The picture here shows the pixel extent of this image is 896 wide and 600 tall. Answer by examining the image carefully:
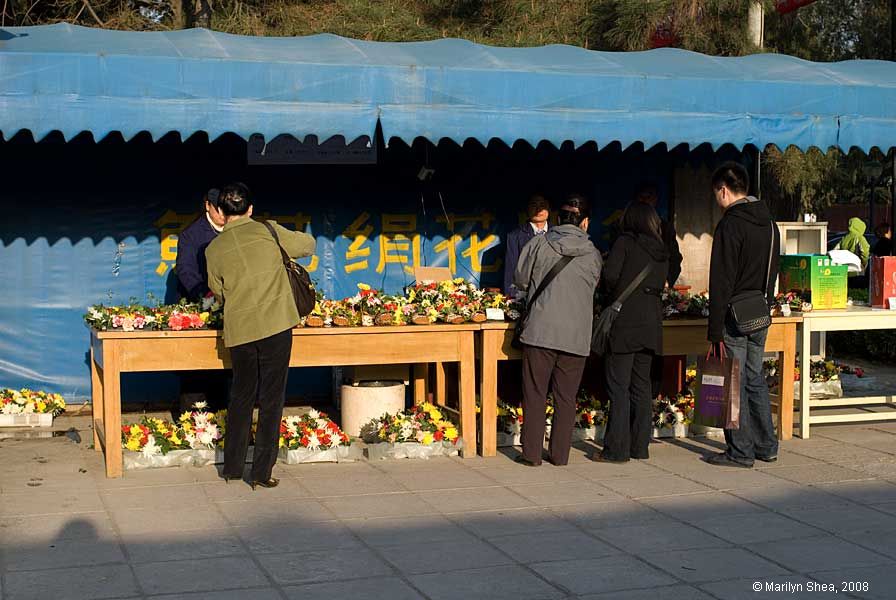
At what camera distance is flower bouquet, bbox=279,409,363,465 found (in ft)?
25.0

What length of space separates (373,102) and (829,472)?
3.93 meters

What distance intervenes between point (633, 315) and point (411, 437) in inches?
69.6

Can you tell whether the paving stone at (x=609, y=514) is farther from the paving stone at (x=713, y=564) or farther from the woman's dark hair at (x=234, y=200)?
the woman's dark hair at (x=234, y=200)

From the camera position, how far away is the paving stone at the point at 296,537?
570cm

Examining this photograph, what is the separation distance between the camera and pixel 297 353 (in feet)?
24.5

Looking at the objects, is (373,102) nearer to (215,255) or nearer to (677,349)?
(215,255)

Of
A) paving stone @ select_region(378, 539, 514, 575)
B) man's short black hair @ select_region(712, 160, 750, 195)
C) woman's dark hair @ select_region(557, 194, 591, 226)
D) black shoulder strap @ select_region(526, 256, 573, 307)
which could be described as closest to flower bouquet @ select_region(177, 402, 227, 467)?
paving stone @ select_region(378, 539, 514, 575)

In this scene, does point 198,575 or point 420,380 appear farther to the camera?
point 420,380

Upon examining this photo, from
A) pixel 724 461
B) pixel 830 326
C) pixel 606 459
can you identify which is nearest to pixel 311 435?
pixel 606 459

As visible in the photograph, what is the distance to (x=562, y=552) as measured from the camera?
5.63m

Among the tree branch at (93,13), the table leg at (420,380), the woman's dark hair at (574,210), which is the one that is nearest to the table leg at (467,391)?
the woman's dark hair at (574,210)

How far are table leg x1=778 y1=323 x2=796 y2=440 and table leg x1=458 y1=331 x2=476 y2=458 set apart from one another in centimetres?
234

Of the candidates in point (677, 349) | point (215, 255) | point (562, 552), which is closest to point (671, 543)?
point (562, 552)

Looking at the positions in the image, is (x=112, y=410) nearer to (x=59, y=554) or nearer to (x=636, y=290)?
(x=59, y=554)
